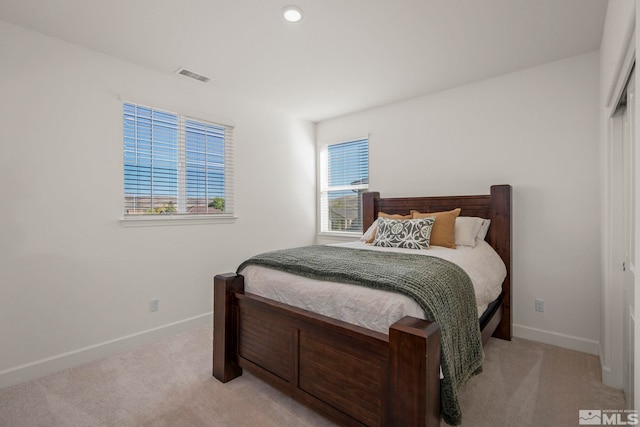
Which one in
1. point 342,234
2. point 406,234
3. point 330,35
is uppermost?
point 330,35

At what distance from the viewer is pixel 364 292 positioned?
5.20ft

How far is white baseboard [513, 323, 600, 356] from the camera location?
2570 mm

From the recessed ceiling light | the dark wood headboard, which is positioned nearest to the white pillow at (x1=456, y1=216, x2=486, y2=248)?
the dark wood headboard

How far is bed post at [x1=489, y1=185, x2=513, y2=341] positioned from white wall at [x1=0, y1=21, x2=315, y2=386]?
2729 mm

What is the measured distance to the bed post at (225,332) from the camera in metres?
2.15

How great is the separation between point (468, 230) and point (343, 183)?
76.8 inches

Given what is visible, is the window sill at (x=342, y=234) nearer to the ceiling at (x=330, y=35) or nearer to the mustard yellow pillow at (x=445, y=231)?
the mustard yellow pillow at (x=445, y=231)

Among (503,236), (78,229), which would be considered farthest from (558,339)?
(78,229)

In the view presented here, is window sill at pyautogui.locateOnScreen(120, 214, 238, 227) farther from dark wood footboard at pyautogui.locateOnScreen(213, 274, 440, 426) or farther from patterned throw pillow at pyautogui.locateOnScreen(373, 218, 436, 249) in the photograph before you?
patterned throw pillow at pyautogui.locateOnScreen(373, 218, 436, 249)

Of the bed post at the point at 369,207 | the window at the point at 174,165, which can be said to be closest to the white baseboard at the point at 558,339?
the bed post at the point at 369,207

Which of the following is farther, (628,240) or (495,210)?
(495,210)

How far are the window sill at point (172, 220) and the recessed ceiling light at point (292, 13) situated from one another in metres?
2.01

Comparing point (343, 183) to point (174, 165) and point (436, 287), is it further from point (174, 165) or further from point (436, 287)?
point (436, 287)

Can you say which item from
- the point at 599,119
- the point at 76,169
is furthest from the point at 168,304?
Answer: the point at 599,119
